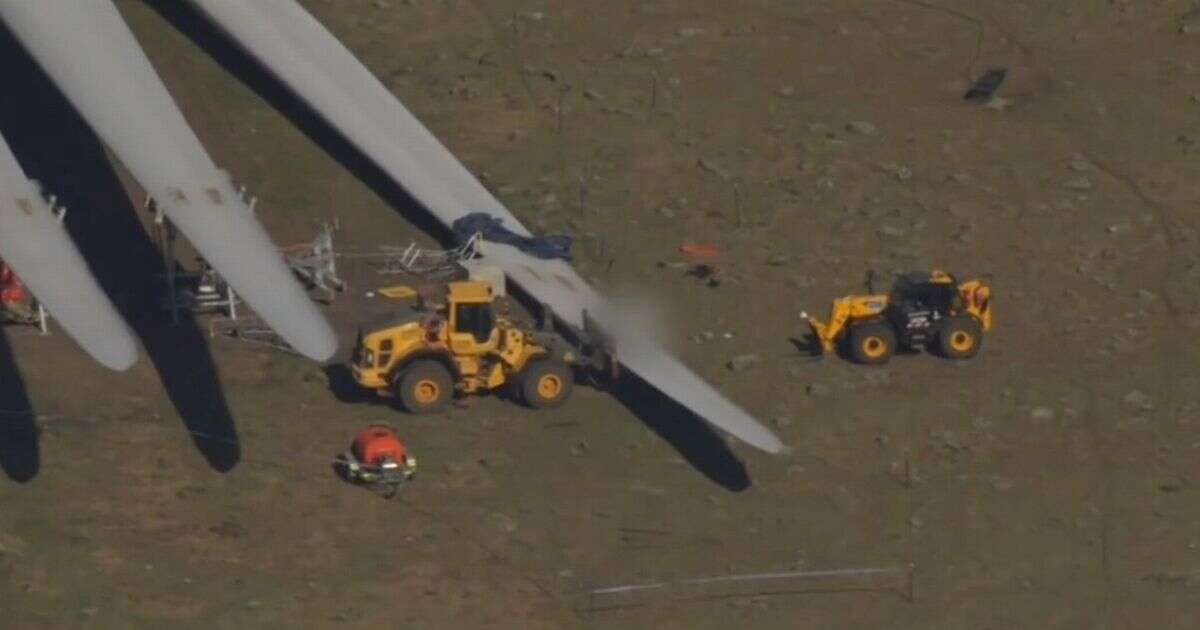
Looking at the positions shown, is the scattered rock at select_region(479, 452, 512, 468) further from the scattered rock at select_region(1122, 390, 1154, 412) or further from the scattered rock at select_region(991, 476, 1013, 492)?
the scattered rock at select_region(1122, 390, 1154, 412)

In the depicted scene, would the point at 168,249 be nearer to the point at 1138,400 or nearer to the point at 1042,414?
the point at 1042,414

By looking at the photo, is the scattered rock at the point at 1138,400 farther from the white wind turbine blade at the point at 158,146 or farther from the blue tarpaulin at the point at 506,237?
the white wind turbine blade at the point at 158,146

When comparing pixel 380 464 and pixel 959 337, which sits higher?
pixel 959 337

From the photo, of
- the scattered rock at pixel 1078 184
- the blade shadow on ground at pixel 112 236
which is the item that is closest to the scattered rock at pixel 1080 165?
the scattered rock at pixel 1078 184

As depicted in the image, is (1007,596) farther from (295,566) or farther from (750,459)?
(295,566)

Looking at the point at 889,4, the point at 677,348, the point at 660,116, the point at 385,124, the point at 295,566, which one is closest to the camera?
the point at 295,566

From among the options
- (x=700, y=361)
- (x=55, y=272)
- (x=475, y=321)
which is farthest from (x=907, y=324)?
(x=55, y=272)

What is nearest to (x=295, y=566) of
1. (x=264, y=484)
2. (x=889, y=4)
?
(x=264, y=484)
